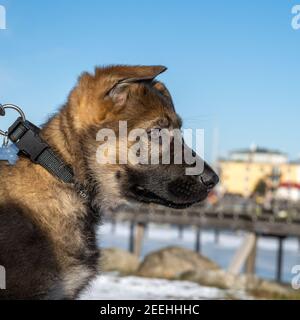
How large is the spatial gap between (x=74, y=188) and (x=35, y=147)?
39 centimetres

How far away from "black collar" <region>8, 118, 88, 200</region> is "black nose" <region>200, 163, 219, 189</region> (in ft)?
3.38

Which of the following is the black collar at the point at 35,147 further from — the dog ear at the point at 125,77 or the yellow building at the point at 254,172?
the yellow building at the point at 254,172

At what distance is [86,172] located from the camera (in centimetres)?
419

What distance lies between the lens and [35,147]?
158 inches

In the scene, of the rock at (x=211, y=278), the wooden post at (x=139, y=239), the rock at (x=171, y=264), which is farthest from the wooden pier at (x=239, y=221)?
the rock at (x=211, y=278)

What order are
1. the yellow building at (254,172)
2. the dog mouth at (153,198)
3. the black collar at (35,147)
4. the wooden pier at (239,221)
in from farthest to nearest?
the yellow building at (254,172) → the wooden pier at (239,221) → the dog mouth at (153,198) → the black collar at (35,147)

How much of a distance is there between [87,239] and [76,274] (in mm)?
259

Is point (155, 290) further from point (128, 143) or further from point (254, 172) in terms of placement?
point (254, 172)

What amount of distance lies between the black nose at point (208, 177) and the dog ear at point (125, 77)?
0.78 metres

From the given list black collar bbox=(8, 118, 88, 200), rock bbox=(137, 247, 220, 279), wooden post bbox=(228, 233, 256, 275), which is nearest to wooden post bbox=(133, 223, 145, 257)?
wooden post bbox=(228, 233, 256, 275)

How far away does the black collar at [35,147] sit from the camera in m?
4.00
